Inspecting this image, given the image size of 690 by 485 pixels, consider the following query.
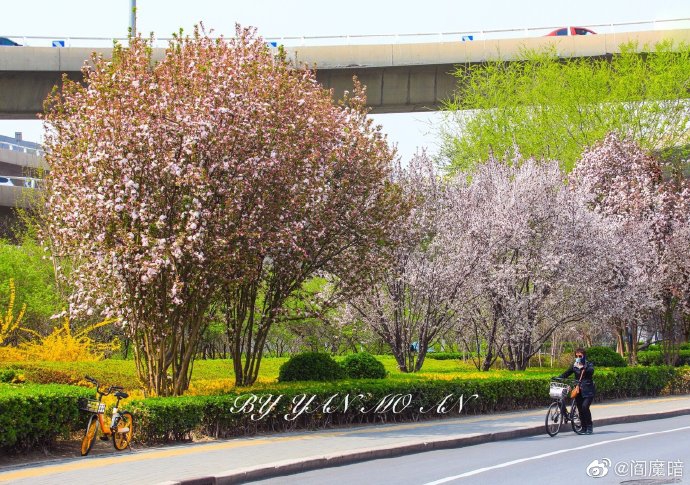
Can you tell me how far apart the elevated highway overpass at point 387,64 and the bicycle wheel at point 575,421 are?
25517 millimetres

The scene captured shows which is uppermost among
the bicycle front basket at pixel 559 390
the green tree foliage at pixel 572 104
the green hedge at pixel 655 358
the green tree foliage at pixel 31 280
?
the green tree foliage at pixel 572 104

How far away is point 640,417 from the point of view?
818 inches

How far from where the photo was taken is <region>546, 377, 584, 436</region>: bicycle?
685 inches

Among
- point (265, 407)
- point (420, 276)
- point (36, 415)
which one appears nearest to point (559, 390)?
point (265, 407)

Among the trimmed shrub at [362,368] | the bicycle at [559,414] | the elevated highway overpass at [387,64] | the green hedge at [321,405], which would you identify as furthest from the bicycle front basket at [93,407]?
the elevated highway overpass at [387,64]

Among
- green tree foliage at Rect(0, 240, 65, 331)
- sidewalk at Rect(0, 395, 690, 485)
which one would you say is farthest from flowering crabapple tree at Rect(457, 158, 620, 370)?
green tree foliage at Rect(0, 240, 65, 331)

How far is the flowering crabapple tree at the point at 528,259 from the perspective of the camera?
84.1ft

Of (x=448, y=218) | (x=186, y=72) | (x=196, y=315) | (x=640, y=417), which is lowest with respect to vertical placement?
(x=640, y=417)

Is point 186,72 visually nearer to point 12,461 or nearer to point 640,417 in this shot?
point 12,461

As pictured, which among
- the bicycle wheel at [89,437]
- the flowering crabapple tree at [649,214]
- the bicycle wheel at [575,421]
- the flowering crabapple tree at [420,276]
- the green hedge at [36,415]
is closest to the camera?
the green hedge at [36,415]

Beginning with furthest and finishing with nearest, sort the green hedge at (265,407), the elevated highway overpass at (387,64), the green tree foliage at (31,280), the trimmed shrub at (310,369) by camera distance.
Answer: the elevated highway overpass at (387,64) < the green tree foliage at (31,280) < the trimmed shrub at (310,369) < the green hedge at (265,407)

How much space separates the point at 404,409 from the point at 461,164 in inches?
1077

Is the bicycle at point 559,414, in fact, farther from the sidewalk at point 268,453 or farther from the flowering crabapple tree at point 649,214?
the flowering crabapple tree at point 649,214

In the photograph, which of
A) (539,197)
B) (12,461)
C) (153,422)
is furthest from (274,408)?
(539,197)
